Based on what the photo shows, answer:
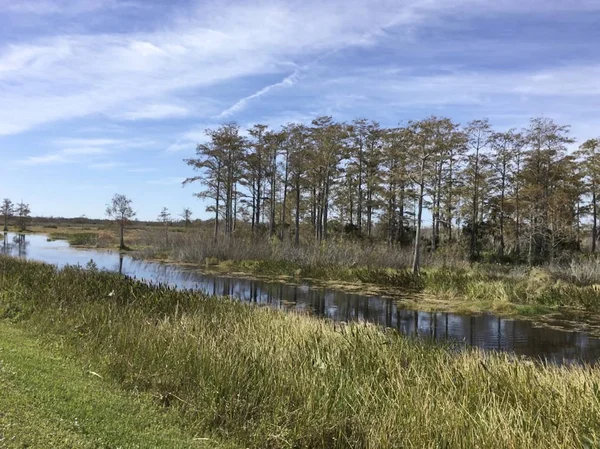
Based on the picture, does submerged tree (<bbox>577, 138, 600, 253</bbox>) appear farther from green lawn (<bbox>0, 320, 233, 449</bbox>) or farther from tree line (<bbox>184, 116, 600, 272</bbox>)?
green lawn (<bbox>0, 320, 233, 449</bbox>)

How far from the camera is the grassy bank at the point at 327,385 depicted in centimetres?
503

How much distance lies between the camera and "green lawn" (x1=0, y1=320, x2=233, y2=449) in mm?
3934

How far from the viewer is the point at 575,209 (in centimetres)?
4219

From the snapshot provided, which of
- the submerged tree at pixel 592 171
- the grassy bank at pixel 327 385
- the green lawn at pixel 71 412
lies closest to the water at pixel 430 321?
the grassy bank at pixel 327 385

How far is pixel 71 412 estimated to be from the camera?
454cm

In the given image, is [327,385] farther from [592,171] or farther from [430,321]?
[592,171]

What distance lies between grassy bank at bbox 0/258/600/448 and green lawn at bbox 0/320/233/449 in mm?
406

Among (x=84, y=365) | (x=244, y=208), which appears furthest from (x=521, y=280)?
(x=244, y=208)

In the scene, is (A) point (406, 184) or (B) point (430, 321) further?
(A) point (406, 184)

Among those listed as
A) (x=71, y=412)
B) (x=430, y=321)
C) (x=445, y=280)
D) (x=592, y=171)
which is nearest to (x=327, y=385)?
(x=71, y=412)

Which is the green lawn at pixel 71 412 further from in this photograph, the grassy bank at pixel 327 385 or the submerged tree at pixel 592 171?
the submerged tree at pixel 592 171

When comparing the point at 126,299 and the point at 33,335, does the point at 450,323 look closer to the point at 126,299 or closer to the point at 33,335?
the point at 126,299

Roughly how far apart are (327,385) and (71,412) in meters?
3.02

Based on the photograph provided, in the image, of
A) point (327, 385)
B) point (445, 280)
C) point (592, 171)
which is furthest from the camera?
point (592, 171)
